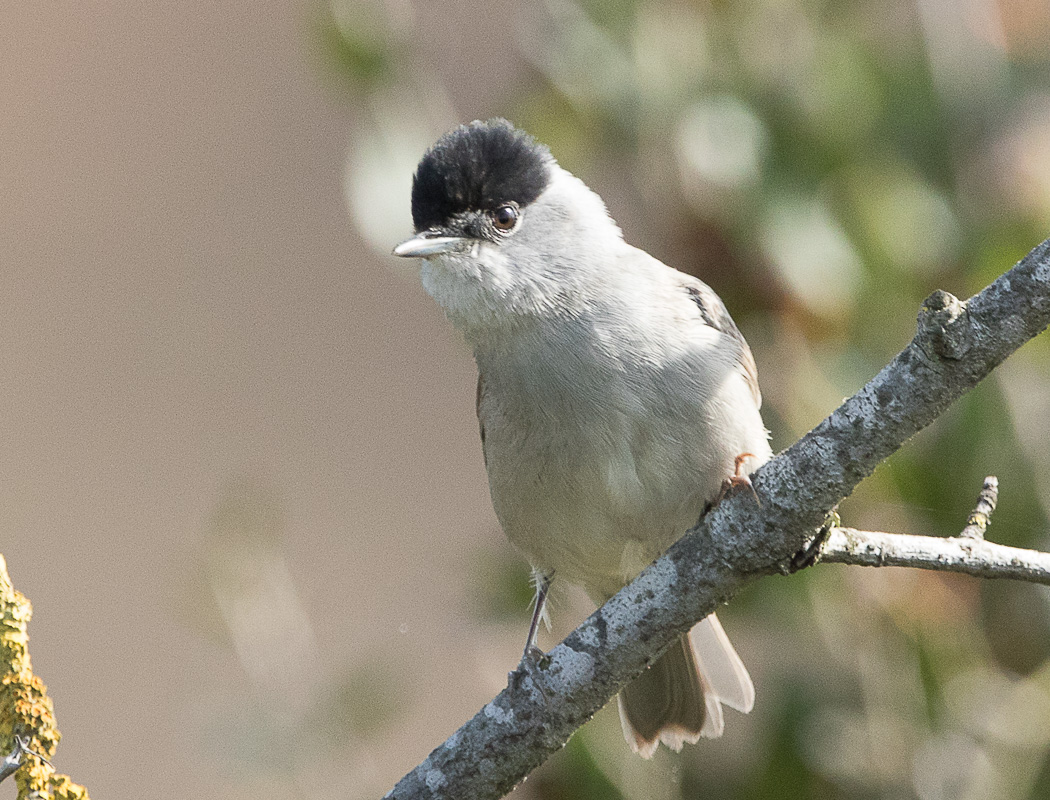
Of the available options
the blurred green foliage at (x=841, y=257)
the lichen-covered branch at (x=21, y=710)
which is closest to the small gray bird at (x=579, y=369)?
the blurred green foliage at (x=841, y=257)

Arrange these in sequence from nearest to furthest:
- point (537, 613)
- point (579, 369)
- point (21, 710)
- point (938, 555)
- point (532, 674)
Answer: point (21, 710)
point (938, 555)
point (532, 674)
point (579, 369)
point (537, 613)

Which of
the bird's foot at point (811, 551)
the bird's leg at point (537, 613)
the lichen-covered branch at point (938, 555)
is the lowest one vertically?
the lichen-covered branch at point (938, 555)

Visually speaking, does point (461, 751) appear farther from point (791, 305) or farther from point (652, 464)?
point (791, 305)

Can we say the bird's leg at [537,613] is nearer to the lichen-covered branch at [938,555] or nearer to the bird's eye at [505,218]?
the lichen-covered branch at [938,555]

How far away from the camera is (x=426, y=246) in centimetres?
295

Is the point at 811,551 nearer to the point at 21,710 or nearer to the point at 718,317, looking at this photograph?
the point at 718,317

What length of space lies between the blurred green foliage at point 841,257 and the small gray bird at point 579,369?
0.16 meters

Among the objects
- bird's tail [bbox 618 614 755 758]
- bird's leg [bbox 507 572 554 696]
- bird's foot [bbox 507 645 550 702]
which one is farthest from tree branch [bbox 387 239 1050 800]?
bird's tail [bbox 618 614 755 758]

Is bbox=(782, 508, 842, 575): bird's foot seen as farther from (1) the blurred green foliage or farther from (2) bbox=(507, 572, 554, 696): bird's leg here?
(1) the blurred green foliage

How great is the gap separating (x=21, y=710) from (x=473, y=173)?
178 cm

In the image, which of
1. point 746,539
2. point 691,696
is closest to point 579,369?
point 746,539

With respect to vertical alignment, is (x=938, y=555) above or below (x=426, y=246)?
below

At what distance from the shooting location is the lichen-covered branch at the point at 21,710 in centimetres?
180

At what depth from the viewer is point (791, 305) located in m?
3.19
